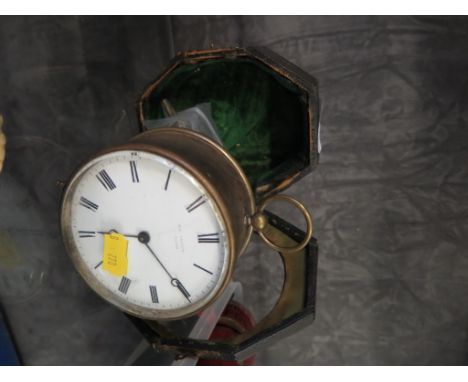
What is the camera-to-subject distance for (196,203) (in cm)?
91

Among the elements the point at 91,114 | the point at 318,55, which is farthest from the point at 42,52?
the point at 318,55

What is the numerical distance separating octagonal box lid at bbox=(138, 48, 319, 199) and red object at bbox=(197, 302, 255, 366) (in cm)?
59

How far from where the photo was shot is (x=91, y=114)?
1715mm

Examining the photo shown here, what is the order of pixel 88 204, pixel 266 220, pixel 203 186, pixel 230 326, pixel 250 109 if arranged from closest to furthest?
1. pixel 203 186
2. pixel 88 204
3. pixel 266 220
4. pixel 250 109
5. pixel 230 326

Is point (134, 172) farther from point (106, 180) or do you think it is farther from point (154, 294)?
point (154, 294)

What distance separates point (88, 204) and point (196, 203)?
0.96ft

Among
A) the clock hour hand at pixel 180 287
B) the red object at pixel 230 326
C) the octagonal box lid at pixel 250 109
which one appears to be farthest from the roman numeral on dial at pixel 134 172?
the red object at pixel 230 326

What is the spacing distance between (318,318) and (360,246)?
496 millimetres

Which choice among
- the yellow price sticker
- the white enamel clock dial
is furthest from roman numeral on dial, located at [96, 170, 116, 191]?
the yellow price sticker

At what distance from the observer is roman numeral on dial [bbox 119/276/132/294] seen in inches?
40.7

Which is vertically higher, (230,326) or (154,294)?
(154,294)

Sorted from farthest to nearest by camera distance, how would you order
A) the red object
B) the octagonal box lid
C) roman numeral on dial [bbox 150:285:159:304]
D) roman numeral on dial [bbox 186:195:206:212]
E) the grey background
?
1. the grey background
2. the red object
3. the octagonal box lid
4. roman numeral on dial [bbox 150:285:159:304]
5. roman numeral on dial [bbox 186:195:206:212]

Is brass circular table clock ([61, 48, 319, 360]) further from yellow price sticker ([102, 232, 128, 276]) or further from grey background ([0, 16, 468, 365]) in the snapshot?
grey background ([0, 16, 468, 365])

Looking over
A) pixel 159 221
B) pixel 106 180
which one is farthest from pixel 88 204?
pixel 159 221
